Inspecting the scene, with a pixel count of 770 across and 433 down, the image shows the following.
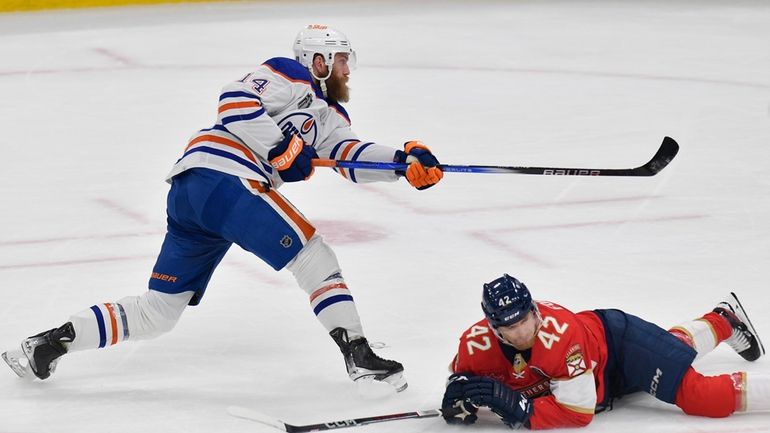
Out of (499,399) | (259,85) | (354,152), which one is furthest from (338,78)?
(499,399)

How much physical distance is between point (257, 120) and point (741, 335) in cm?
135

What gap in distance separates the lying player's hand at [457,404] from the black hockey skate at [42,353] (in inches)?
40.3

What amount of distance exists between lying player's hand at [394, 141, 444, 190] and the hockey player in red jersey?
0.57m

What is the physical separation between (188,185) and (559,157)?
290cm

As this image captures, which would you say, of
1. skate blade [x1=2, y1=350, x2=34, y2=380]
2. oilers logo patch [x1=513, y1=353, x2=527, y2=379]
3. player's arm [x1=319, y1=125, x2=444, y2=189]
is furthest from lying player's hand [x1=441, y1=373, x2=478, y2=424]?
skate blade [x1=2, y1=350, x2=34, y2=380]

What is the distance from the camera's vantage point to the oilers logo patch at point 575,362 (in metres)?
3.26

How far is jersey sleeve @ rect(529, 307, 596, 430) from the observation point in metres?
3.27

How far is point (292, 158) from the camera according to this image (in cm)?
374

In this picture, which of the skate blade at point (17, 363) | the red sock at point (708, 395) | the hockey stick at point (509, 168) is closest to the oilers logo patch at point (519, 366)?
the red sock at point (708, 395)

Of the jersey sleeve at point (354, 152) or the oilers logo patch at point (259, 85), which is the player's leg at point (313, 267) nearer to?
the oilers logo patch at point (259, 85)

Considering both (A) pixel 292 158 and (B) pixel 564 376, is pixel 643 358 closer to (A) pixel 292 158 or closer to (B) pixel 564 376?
(B) pixel 564 376

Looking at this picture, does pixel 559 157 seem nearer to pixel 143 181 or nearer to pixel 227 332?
pixel 143 181

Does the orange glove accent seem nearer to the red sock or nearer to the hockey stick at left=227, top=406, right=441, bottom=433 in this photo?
the hockey stick at left=227, top=406, right=441, bottom=433

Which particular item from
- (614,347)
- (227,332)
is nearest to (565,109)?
(227,332)
